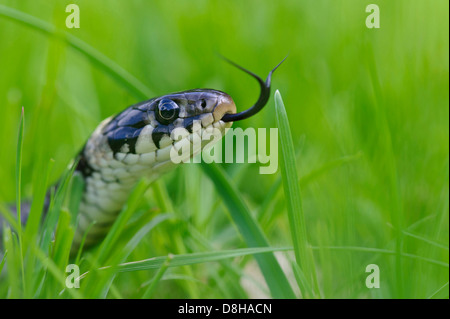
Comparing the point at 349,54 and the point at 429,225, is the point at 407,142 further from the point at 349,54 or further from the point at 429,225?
the point at 349,54

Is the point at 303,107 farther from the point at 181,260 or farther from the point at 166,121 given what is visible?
the point at 181,260

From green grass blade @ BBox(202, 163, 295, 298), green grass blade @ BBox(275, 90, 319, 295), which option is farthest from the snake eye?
green grass blade @ BBox(275, 90, 319, 295)

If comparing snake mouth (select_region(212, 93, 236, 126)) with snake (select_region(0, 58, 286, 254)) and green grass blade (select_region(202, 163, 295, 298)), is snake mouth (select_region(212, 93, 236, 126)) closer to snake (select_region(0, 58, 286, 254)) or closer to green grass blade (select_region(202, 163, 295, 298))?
snake (select_region(0, 58, 286, 254))

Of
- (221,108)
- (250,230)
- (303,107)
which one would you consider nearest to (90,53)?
(221,108)

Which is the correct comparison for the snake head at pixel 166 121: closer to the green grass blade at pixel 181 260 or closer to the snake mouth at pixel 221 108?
the snake mouth at pixel 221 108

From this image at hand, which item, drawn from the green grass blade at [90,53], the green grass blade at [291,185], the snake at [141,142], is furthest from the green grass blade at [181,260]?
the green grass blade at [90,53]
